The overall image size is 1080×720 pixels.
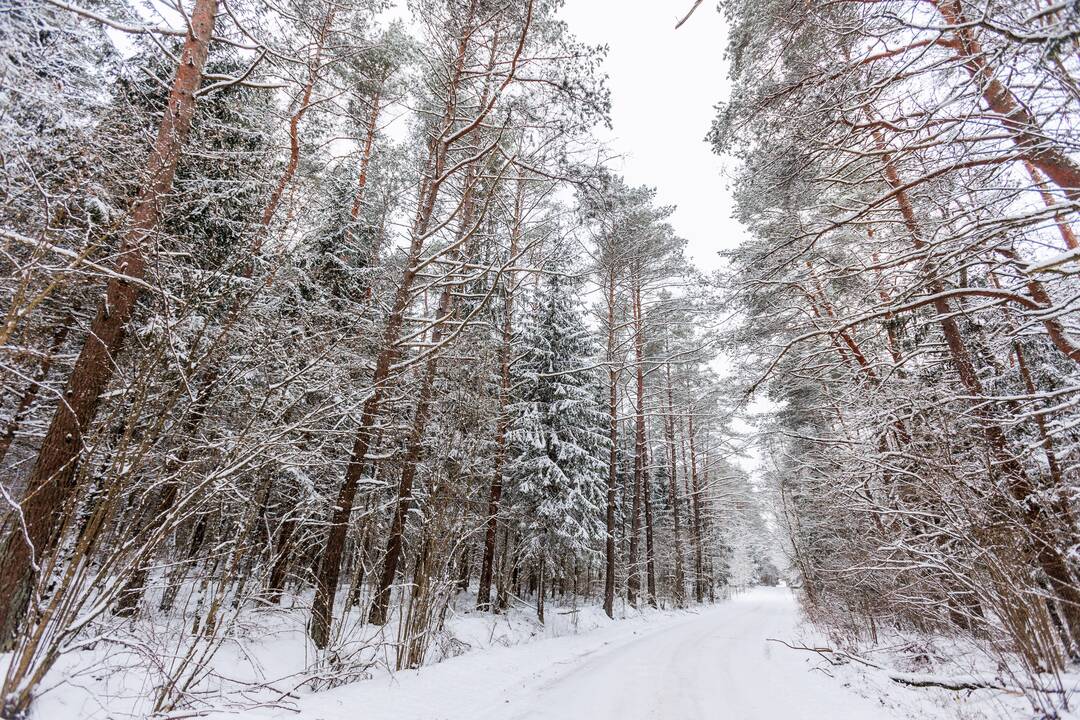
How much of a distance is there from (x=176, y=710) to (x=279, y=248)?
4.04 meters

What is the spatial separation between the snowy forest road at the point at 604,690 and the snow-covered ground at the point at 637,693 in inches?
0.5

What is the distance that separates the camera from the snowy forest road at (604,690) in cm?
407

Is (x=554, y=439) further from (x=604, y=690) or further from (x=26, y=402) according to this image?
(x=26, y=402)

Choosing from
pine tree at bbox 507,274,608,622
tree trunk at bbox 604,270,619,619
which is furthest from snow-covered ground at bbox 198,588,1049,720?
tree trunk at bbox 604,270,619,619

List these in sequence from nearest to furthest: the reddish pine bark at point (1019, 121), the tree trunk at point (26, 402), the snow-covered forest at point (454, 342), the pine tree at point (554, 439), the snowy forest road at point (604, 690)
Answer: the reddish pine bark at point (1019, 121)
the snow-covered forest at point (454, 342)
the snowy forest road at point (604, 690)
the tree trunk at point (26, 402)
the pine tree at point (554, 439)

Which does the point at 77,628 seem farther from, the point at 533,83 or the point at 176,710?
the point at 533,83

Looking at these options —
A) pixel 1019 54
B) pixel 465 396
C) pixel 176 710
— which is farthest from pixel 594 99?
pixel 176 710

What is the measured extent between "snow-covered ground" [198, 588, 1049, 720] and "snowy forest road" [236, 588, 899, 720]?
0.01 meters

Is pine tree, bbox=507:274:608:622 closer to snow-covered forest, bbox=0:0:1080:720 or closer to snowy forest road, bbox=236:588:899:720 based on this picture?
snow-covered forest, bbox=0:0:1080:720

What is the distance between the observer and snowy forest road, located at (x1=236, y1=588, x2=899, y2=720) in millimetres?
4066

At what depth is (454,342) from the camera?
6441 mm

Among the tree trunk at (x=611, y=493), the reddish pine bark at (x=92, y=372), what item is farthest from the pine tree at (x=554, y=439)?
the reddish pine bark at (x=92, y=372)

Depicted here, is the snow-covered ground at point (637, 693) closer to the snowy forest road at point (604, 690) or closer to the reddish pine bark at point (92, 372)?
the snowy forest road at point (604, 690)

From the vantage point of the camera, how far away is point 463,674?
17.5ft
